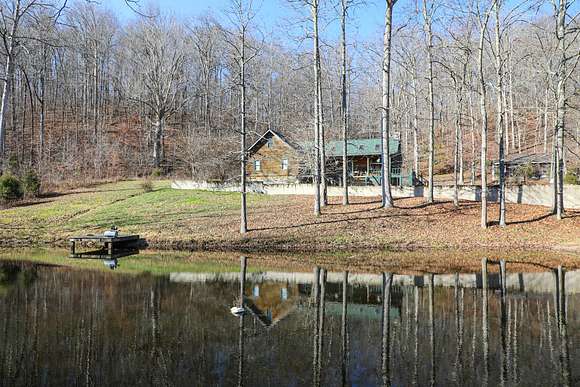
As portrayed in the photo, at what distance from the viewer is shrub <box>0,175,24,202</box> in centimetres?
2909

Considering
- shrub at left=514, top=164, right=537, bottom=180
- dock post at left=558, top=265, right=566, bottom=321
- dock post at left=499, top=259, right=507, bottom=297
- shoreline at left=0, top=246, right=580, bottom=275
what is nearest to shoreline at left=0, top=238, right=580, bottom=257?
shoreline at left=0, top=246, right=580, bottom=275

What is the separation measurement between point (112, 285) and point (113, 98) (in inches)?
2345

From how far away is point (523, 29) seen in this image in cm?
3312

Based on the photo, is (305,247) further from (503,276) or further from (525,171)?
(525,171)

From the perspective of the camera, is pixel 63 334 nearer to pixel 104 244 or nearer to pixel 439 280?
pixel 439 280

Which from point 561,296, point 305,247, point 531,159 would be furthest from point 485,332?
point 531,159

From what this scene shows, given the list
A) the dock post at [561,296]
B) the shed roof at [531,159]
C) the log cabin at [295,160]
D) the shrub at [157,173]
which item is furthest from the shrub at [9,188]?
the shed roof at [531,159]

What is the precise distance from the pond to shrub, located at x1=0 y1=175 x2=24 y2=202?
67.9 ft

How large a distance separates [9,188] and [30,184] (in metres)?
2.11

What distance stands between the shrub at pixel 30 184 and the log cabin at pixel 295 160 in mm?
15667

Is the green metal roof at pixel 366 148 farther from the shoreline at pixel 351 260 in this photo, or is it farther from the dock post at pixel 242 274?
the dock post at pixel 242 274

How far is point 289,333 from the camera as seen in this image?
7.41 m

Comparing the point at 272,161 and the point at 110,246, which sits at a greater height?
the point at 272,161

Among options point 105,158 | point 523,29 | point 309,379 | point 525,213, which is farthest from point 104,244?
point 523,29
